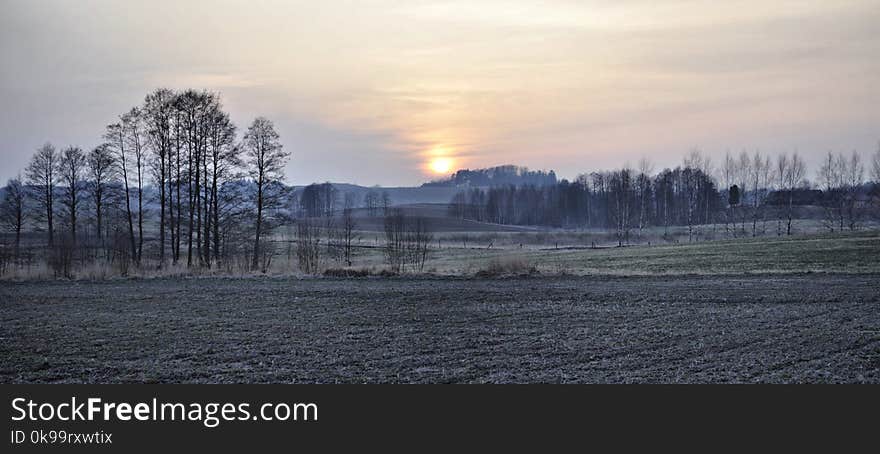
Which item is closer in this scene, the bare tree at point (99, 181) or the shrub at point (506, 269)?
the shrub at point (506, 269)

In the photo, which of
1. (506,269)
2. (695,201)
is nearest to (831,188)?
(695,201)

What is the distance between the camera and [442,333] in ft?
47.1

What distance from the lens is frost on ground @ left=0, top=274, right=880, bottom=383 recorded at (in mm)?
10484

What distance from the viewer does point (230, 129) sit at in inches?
1403

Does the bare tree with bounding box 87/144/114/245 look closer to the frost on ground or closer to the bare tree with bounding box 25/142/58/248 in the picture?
the bare tree with bounding box 25/142/58/248

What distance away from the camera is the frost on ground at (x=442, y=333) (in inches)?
413

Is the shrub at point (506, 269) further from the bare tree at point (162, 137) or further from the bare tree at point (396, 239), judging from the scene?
the bare tree at point (162, 137)

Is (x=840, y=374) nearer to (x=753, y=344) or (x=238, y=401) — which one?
(x=753, y=344)

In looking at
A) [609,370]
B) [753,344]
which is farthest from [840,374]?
[609,370]

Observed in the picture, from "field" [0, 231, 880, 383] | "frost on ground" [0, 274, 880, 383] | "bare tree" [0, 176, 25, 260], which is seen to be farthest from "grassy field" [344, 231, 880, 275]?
"bare tree" [0, 176, 25, 260]

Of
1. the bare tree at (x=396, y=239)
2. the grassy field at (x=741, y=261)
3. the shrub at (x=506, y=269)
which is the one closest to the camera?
the shrub at (x=506, y=269)

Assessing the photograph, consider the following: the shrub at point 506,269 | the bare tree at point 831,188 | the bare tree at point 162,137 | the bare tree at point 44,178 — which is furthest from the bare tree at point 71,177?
the bare tree at point 831,188

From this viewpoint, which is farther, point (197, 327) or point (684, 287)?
point (684, 287)

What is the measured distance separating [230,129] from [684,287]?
25.3 metres
